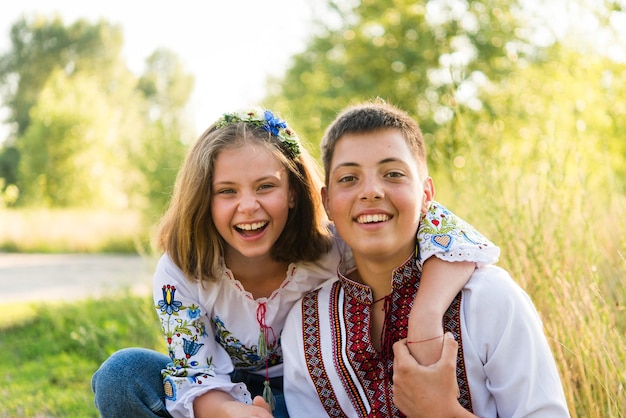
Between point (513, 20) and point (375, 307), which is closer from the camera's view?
point (375, 307)

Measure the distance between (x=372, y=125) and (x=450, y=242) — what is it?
482mm

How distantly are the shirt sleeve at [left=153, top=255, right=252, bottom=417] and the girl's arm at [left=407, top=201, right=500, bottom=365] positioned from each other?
751 mm

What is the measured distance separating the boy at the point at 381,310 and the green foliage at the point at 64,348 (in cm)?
206

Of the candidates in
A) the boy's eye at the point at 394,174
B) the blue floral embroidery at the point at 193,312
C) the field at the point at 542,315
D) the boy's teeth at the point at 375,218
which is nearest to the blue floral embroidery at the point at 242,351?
the blue floral embroidery at the point at 193,312

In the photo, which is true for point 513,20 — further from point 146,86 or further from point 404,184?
point 146,86

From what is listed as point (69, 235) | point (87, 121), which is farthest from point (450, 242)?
point (87, 121)

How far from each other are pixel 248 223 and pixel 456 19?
828 centimetres

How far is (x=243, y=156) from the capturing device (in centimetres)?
238

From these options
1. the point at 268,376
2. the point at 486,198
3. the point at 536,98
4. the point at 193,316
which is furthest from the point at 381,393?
the point at 536,98

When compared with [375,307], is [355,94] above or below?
above

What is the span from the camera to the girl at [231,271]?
228cm

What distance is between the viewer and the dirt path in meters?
7.69

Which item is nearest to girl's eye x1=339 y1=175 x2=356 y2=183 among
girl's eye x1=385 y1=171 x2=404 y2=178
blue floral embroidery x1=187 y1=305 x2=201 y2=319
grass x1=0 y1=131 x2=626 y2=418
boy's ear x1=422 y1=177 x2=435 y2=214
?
girl's eye x1=385 y1=171 x2=404 y2=178

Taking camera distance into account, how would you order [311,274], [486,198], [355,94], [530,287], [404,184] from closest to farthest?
[404,184]
[311,274]
[530,287]
[486,198]
[355,94]
